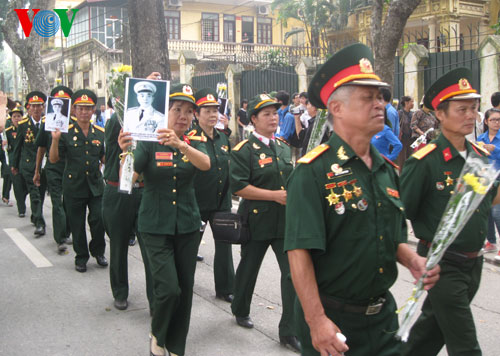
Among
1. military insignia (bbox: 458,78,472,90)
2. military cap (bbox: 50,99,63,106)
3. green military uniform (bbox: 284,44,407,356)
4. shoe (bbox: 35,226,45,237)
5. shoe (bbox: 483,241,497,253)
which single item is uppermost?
military cap (bbox: 50,99,63,106)

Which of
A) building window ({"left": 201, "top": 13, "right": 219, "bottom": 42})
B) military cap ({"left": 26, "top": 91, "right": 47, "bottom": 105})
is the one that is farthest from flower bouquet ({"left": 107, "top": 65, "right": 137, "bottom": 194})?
building window ({"left": 201, "top": 13, "right": 219, "bottom": 42})

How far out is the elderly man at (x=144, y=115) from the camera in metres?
4.24

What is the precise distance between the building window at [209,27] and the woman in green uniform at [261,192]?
39.2m

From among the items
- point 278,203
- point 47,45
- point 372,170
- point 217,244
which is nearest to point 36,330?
point 217,244

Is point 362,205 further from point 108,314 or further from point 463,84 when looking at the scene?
point 108,314

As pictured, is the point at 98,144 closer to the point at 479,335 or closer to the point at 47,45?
the point at 479,335

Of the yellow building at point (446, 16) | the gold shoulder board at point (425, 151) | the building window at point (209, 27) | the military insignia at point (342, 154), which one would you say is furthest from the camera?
the building window at point (209, 27)

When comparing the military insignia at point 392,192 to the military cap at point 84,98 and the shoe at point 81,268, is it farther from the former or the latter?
the shoe at point 81,268

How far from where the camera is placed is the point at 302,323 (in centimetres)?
290

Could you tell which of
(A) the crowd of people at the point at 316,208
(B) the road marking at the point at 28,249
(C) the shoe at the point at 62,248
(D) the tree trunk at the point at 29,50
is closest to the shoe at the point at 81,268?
(A) the crowd of people at the point at 316,208

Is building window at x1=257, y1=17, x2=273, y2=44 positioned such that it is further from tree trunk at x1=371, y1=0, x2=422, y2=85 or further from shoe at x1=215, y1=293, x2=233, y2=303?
shoe at x1=215, y1=293, x2=233, y2=303

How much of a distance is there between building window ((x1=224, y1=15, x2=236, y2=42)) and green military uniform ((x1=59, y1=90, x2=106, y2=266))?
37.9 meters

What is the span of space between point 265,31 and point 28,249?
39.7m

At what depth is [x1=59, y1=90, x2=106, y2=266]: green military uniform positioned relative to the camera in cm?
747
